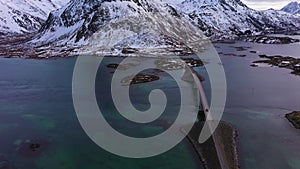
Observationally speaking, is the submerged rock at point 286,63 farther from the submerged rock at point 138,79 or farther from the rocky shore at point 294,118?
the submerged rock at point 138,79

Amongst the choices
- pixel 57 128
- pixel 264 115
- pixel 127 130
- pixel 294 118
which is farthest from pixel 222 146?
pixel 57 128

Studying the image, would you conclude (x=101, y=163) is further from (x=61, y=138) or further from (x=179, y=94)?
(x=179, y=94)

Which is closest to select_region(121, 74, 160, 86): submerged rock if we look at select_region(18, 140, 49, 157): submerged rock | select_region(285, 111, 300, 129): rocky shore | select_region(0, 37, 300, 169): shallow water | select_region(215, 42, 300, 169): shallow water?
select_region(0, 37, 300, 169): shallow water

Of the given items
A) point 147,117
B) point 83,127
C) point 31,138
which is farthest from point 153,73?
point 31,138

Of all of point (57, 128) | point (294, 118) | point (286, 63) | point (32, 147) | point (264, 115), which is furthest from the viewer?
point (286, 63)

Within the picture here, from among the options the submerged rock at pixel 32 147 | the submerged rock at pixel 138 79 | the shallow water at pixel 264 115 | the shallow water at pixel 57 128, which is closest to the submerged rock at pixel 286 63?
the shallow water at pixel 264 115

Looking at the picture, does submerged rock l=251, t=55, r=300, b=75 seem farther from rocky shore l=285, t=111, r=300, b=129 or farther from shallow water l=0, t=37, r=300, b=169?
rocky shore l=285, t=111, r=300, b=129

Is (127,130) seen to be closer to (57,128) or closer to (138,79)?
(57,128)

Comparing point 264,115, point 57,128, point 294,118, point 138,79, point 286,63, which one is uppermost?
point 138,79

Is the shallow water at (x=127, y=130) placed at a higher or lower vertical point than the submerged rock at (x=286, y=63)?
higher
